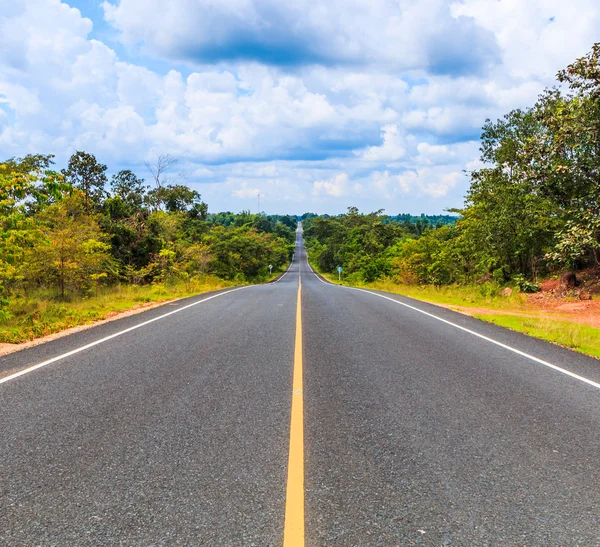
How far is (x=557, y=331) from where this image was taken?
36.2ft

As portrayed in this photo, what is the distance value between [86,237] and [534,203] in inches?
873

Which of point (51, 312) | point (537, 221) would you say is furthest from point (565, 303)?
point (51, 312)

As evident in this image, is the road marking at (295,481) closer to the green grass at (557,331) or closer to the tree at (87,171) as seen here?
the green grass at (557,331)

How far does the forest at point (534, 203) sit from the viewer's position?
15.9m

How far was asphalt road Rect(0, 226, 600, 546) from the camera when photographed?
8.89 ft

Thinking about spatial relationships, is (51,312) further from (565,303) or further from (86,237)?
(565,303)

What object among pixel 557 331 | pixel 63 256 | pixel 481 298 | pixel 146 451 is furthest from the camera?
pixel 481 298

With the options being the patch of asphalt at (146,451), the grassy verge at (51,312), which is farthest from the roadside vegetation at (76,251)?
the patch of asphalt at (146,451)

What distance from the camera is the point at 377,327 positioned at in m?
10.7

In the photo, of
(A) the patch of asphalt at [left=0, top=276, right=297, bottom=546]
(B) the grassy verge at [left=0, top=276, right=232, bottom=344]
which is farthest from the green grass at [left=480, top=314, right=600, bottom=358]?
(B) the grassy verge at [left=0, top=276, right=232, bottom=344]

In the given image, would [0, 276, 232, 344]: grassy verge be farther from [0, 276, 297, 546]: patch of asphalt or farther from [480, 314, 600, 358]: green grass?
[480, 314, 600, 358]: green grass

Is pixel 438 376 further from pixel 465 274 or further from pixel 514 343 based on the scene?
pixel 465 274

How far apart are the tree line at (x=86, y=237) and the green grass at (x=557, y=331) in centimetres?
1195

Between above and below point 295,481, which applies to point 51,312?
below
